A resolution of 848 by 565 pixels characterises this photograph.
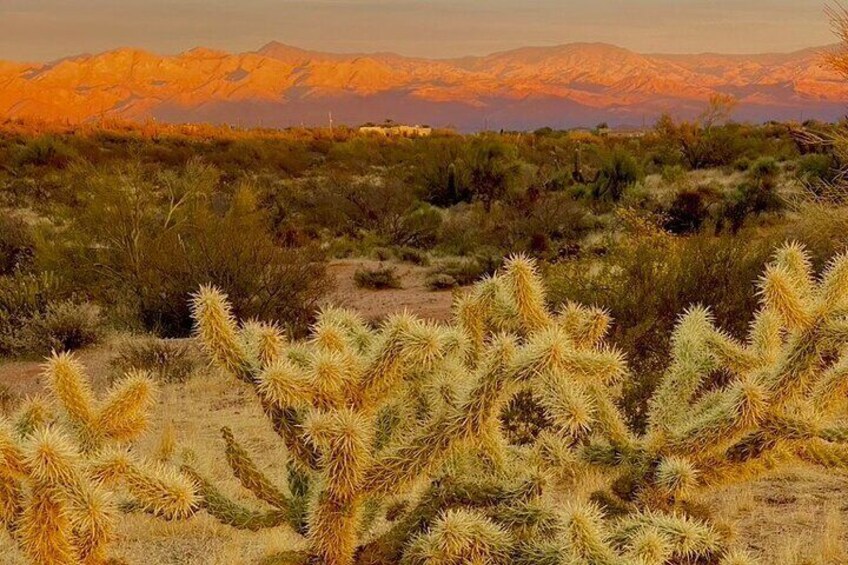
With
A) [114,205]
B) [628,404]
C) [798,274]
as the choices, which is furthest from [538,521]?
[114,205]

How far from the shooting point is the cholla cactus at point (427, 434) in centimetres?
321

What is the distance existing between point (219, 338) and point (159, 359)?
5.79 metres

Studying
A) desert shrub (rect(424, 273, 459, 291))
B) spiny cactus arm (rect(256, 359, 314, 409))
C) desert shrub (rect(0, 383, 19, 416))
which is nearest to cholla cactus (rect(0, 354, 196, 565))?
spiny cactus arm (rect(256, 359, 314, 409))

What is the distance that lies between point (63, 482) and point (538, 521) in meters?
1.79

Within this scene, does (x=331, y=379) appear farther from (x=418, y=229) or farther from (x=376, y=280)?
(x=418, y=229)

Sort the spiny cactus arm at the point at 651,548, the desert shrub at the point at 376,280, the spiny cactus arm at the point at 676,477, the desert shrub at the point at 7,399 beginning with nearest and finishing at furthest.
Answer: the spiny cactus arm at the point at 651,548 < the spiny cactus arm at the point at 676,477 < the desert shrub at the point at 7,399 < the desert shrub at the point at 376,280

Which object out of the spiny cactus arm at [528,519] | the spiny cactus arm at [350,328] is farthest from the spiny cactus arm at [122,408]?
the spiny cactus arm at [528,519]

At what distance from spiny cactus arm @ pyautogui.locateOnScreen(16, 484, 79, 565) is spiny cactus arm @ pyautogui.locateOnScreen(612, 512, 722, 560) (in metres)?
2.03

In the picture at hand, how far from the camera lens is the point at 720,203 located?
2002cm

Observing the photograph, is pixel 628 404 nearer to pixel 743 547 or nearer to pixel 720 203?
pixel 743 547

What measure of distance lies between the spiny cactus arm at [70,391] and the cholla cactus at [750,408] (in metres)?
2.24

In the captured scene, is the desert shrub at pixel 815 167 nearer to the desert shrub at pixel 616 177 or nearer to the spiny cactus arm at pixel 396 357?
the desert shrub at pixel 616 177

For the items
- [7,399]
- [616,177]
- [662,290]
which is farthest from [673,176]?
[7,399]

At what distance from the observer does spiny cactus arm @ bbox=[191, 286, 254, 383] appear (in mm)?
3643
